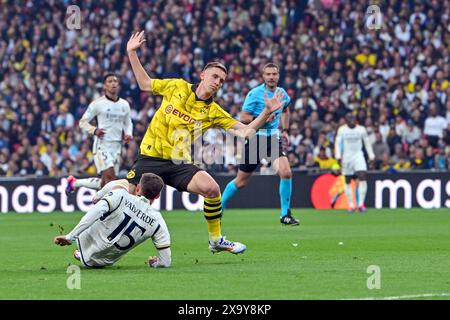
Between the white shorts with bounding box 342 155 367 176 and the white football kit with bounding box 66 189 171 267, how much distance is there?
1399cm

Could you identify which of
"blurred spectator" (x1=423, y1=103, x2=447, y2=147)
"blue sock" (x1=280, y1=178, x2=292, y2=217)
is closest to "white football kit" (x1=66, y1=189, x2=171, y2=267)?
"blue sock" (x1=280, y1=178, x2=292, y2=217)

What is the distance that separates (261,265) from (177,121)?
1.99 meters

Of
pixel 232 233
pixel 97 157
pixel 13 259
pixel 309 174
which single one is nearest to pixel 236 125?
pixel 13 259

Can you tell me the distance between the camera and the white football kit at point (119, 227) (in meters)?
10.7

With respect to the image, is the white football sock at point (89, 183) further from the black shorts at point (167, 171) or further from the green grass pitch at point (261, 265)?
the black shorts at point (167, 171)

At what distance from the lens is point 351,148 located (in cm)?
2470

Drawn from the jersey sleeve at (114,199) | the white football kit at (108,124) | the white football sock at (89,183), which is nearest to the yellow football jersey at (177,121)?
the jersey sleeve at (114,199)

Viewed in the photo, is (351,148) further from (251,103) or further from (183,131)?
(183,131)

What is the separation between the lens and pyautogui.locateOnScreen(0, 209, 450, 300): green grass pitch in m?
9.10

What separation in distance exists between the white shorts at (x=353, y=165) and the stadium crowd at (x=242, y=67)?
71.5 inches

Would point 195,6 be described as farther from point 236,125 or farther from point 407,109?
point 236,125

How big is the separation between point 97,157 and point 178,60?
10.8 meters

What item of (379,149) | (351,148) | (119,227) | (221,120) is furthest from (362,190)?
(119,227)

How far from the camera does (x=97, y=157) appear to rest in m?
19.8
